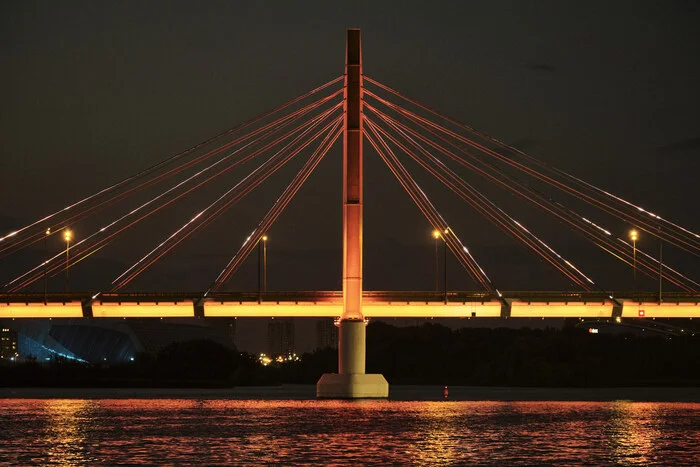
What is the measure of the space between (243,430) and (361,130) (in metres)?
30.9

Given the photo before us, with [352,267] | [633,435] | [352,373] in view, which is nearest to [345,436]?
[633,435]

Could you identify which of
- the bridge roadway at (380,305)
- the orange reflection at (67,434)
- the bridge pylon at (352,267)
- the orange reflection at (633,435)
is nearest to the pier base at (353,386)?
the bridge pylon at (352,267)

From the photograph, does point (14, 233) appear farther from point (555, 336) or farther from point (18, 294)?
point (555, 336)

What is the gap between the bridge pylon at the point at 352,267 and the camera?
80000mm

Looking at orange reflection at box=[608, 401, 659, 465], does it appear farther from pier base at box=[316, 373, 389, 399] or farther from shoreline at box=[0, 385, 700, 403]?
shoreline at box=[0, 385, 700, 403]

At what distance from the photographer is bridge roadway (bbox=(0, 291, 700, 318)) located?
89562 millimetres

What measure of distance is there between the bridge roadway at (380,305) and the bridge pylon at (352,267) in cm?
768

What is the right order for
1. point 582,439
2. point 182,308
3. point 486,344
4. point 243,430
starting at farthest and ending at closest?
point 486,344, point 182,308, point 243,430, point 582,439

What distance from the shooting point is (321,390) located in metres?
83.7

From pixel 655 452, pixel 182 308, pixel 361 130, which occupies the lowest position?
pixel 655 452

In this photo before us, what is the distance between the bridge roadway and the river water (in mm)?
13212

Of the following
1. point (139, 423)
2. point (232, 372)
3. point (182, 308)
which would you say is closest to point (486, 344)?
point (232, 372)

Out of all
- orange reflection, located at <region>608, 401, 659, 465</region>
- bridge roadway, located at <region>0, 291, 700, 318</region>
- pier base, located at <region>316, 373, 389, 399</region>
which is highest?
bridge roadway, located at <region>0, 291, 700, 318</region>

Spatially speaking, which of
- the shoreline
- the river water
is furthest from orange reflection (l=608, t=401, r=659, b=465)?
the shoreline
